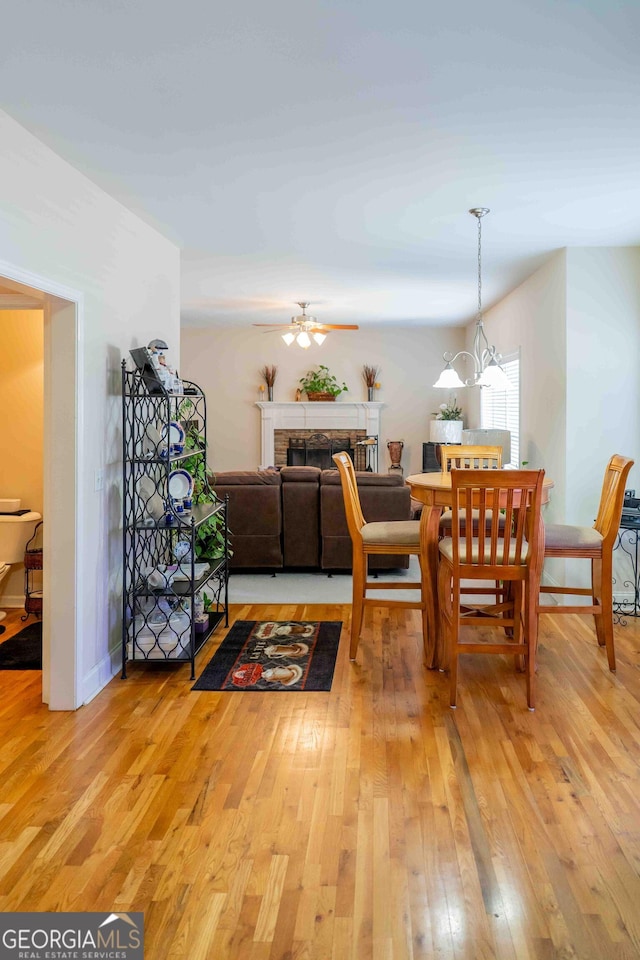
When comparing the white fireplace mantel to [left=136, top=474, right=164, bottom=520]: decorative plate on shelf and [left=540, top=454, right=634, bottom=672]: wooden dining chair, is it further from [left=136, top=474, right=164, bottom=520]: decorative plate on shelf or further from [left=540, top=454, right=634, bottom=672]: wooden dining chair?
[left=540, top=454, right=634, bottom=672]: wooden dining chair

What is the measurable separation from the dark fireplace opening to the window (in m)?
2.45

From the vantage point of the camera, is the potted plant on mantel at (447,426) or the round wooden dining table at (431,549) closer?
the round wooden dining table at (431,549)

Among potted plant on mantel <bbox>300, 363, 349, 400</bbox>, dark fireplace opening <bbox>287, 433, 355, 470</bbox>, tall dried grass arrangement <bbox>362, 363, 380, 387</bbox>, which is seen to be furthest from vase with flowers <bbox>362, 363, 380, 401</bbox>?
dark fireplace opening <bbox>287, 433, 355, 470</bbox>

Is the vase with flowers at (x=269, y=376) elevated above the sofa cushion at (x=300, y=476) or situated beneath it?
elevated above

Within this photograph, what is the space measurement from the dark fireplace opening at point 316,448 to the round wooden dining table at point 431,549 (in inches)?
252

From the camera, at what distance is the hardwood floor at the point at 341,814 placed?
6.75ft

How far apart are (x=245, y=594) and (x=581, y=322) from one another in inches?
127

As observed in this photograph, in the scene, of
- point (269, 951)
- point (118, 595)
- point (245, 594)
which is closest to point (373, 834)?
point (269, 951)

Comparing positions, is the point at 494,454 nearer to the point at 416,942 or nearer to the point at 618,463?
the point at 618,463

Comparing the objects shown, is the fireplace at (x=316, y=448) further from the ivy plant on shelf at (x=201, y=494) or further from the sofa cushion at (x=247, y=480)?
the ivy plant on shelf at (x=201, y=494)

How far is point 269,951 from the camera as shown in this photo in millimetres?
1947

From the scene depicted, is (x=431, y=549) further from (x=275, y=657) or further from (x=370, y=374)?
(x=370, y=374)

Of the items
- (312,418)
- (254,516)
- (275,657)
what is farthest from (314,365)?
(275,657)

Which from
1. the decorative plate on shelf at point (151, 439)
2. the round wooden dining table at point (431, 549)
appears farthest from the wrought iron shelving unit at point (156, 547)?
the round wooden dining table at point (431, 549)
